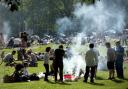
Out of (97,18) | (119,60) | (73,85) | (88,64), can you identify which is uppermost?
(97,18)

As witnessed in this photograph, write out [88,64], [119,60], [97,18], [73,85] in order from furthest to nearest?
[97,18], [119,60], [88,64], [73,85]

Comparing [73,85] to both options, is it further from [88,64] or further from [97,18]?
[97,18]

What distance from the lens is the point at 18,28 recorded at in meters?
105

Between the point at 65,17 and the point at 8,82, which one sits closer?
the point at 8,82

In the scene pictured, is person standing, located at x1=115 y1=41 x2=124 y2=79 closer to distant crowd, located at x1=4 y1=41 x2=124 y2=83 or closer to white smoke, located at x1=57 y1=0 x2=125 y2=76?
distant crowd, located at x1=4 y1=41 x2=124 y2=83

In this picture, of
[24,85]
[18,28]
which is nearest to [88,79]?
[24,85]

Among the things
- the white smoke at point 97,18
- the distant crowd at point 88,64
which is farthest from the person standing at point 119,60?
the white smoke at point 97,18

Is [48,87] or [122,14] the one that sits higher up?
[122,14]

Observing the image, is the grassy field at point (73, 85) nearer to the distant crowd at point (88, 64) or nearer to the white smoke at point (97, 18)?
the distant crowd at point (88, 64)

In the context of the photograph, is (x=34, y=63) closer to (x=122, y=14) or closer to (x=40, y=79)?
(x=40, y=79)

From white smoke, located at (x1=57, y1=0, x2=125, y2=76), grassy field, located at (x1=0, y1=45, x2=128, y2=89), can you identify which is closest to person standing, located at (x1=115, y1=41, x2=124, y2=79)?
grassy field, located at (x1=0, y1=45, x2=128, y2=89)

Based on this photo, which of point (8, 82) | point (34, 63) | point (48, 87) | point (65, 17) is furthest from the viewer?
point (65, 17)

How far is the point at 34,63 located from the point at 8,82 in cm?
918

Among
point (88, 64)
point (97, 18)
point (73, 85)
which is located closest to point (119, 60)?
point (88, 64)
